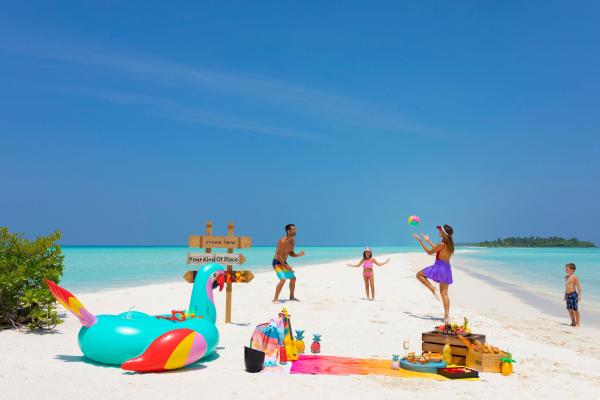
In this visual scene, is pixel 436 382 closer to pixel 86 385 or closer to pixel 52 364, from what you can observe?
pixel 86 385

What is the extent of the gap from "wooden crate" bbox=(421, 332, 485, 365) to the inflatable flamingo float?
11.4ft

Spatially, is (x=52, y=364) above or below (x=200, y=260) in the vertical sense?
below

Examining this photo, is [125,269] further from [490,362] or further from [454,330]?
[490,362]

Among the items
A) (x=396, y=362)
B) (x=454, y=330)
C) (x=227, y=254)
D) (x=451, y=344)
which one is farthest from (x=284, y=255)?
(x=396, y=362)

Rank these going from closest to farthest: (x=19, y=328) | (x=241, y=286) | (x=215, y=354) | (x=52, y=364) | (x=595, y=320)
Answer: (x=52, y=364) → (x=215, y=354) → (x=19, y=328) → (x=595, y=320) → (x=241, y=286)

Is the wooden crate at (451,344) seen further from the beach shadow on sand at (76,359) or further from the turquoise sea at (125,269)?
the turquoise sea at (125,269)

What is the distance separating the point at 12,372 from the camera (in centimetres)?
677

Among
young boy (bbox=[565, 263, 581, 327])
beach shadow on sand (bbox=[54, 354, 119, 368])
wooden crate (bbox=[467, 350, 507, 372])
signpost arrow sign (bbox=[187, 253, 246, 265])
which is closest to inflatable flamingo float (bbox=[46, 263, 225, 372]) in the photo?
beach shadow on sand (bbox=[54, 354, 119, 368])

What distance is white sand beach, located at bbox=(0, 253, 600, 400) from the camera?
20.2 feet

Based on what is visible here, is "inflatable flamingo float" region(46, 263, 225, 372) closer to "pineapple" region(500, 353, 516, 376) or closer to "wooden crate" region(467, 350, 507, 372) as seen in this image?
"wooden crate" region(467, 350, 507, 372)

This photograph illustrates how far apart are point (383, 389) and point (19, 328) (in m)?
6.90

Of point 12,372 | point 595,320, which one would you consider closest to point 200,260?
point 12,372

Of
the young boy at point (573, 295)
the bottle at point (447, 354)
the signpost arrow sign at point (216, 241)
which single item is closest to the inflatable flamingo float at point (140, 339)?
the signpost arrow sign at point (216, 241)

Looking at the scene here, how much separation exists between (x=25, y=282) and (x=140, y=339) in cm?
363
